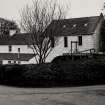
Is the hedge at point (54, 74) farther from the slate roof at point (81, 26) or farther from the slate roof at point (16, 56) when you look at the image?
the slate roof at point (16, 56)

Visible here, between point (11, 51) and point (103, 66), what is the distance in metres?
33.5

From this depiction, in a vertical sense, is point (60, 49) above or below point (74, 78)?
above

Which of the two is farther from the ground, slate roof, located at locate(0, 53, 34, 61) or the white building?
the white building

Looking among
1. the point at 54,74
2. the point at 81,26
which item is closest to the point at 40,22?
the point at 54,74

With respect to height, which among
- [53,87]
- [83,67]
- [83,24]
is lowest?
[53,87]

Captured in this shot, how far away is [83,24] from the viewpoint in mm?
39688

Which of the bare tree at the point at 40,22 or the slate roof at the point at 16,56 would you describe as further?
the slate roof at the point at 16,56

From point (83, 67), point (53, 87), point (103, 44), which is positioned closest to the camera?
point (53, 87)

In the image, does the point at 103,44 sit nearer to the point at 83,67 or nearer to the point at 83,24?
the point at 83,24

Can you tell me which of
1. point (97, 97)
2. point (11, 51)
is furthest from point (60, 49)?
point (97, 97)

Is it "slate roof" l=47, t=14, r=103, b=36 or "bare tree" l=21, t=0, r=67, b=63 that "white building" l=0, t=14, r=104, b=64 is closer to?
"slate roof" l=47, t=14, r=103, b=36

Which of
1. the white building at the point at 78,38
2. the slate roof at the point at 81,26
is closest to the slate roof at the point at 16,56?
the white building at the point at 78,38

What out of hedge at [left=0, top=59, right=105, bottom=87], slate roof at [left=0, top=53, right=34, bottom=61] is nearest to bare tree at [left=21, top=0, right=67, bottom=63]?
hedge at [left=0, top=59, right=105, bottom=87]

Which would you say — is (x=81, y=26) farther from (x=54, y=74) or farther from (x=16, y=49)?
(x=54, y=74)
